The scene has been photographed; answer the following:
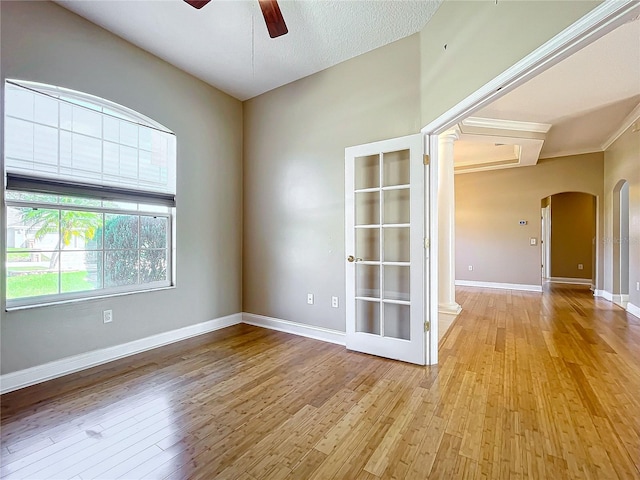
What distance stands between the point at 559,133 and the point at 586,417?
16.5 ft

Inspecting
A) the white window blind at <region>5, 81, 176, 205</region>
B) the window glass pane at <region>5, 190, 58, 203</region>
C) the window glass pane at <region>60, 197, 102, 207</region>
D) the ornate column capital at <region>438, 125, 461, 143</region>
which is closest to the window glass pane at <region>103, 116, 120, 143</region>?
the white window blind at <region>5, 81, 176, 205</region>

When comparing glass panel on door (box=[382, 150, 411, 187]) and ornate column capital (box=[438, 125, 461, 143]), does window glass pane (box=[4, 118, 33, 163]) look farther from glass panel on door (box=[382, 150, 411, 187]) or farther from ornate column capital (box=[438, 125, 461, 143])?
ornate column capital (box=[438, 125, 461, 143])

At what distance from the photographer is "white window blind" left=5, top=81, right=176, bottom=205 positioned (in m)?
2.37

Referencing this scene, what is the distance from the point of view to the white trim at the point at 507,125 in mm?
4609

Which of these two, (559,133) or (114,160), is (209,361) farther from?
(559,133)

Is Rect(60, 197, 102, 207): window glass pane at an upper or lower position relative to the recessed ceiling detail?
lower

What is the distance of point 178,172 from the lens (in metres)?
3.40

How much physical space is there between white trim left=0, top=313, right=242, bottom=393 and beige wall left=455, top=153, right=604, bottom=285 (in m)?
6.44

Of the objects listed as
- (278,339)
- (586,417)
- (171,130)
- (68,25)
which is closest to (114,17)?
(68,25)

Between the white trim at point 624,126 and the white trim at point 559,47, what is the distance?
4028mm

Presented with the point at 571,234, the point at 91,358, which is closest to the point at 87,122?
the point at 91,358

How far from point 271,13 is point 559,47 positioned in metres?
1.70

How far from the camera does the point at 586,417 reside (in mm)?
1938

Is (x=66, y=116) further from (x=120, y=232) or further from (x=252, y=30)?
(x=252, y=30)
